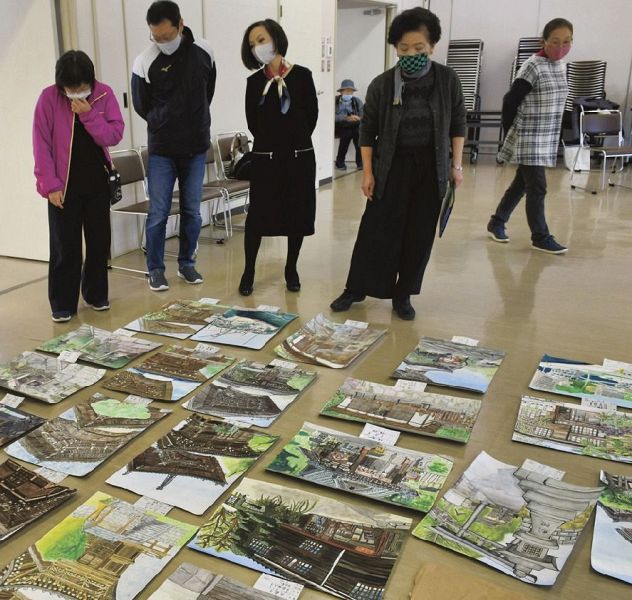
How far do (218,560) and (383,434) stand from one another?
80cm

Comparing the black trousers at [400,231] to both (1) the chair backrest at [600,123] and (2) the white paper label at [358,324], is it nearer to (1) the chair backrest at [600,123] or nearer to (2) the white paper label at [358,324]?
(2) the white paper label at [358,324]

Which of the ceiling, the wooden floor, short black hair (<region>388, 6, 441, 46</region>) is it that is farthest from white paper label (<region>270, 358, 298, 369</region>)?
the ceiling

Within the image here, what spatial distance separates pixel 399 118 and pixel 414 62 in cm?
26

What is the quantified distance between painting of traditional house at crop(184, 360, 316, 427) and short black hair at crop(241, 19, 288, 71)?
1.62m

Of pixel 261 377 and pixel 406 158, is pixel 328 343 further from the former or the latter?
pixel 406 158

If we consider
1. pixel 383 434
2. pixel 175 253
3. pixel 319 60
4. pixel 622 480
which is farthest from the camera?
pixel 319 60

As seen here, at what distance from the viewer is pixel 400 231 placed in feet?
10.9

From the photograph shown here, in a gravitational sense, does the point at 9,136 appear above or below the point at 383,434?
above

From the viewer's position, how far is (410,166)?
10.5 feet

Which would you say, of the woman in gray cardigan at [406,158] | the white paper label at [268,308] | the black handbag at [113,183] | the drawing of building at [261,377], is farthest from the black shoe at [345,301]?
the black handbag at [113,183]

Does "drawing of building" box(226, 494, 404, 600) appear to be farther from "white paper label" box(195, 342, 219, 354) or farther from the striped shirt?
the striped shirt

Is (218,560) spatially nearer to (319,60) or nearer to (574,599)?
(574,599)

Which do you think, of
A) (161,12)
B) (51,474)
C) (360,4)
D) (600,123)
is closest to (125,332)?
(51,474)

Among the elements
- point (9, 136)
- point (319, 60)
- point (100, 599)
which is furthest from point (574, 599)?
point (319, 60)
